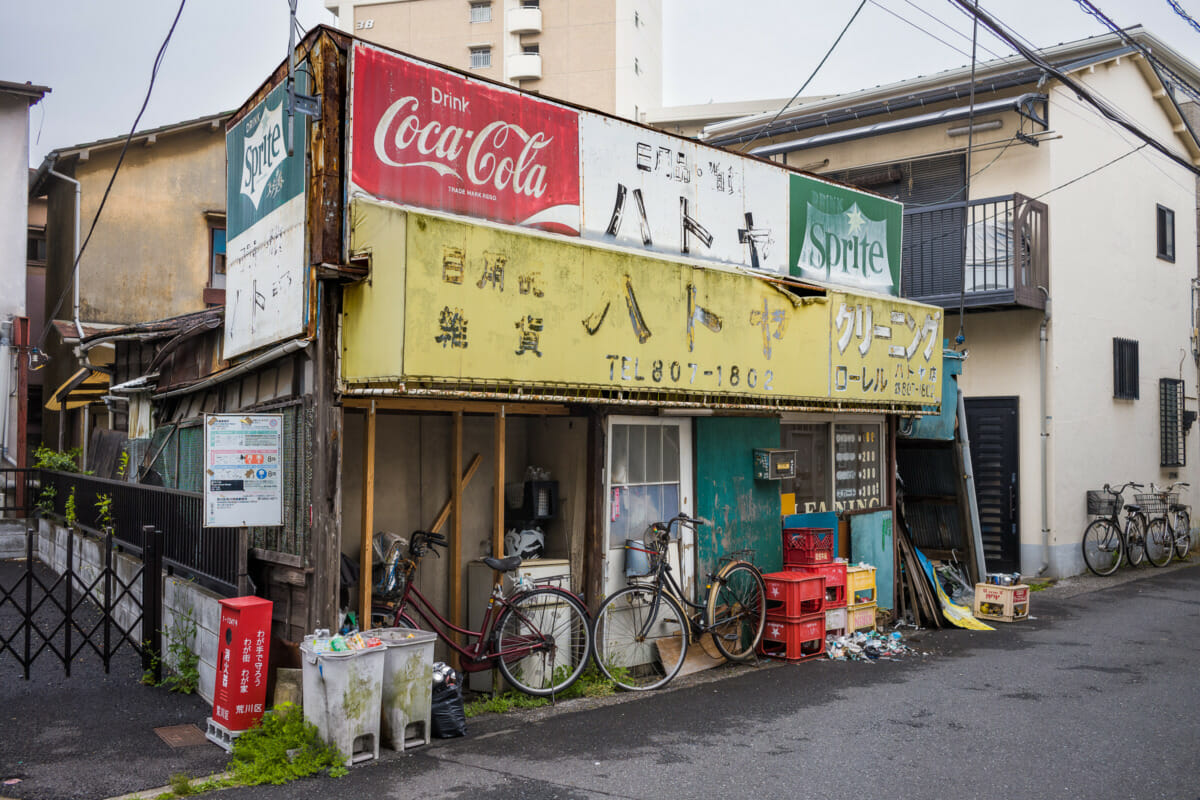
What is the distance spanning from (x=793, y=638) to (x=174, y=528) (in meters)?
6.41

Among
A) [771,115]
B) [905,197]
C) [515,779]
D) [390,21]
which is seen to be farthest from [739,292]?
[390,21]

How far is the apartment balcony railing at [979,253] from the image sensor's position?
51.1 ft

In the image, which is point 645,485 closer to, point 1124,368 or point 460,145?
point 460,145

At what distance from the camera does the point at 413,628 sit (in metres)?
7.68

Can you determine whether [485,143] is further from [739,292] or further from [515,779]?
[515,779]

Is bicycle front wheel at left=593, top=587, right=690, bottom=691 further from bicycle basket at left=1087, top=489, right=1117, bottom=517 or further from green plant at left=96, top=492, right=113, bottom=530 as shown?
bicycle basket at left=1087, top=489, right=1117, bottom=517

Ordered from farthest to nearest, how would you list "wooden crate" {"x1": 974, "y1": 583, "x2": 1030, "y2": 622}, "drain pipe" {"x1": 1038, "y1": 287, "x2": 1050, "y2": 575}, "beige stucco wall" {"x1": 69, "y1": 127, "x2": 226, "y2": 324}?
"beige stucco wall" {"x1": 69, "y1": 127, "x2": 226, "y2": 324}, "drain pipe" {"x1": 1038, "y1": 287, "x2": 1050, "y2": 575}, "wooden crate" {"x1": 974, "y1": 583, "x2": 1030, "y2": 622}

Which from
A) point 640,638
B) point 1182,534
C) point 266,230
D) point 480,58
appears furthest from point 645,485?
point 480,58

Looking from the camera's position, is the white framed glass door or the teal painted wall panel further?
the teal painted wall panel

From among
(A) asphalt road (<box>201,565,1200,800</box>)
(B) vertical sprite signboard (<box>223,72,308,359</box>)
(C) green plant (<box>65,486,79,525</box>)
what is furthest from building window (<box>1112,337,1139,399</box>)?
(C) green plant (<box>65,486,79,525</box>)

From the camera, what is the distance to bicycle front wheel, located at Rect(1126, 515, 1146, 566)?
1748 cm

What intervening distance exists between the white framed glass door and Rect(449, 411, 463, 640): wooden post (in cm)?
142

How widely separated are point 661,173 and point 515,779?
A: 5.99m

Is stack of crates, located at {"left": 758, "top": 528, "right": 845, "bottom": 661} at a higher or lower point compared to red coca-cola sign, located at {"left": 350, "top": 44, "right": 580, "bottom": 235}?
lower
